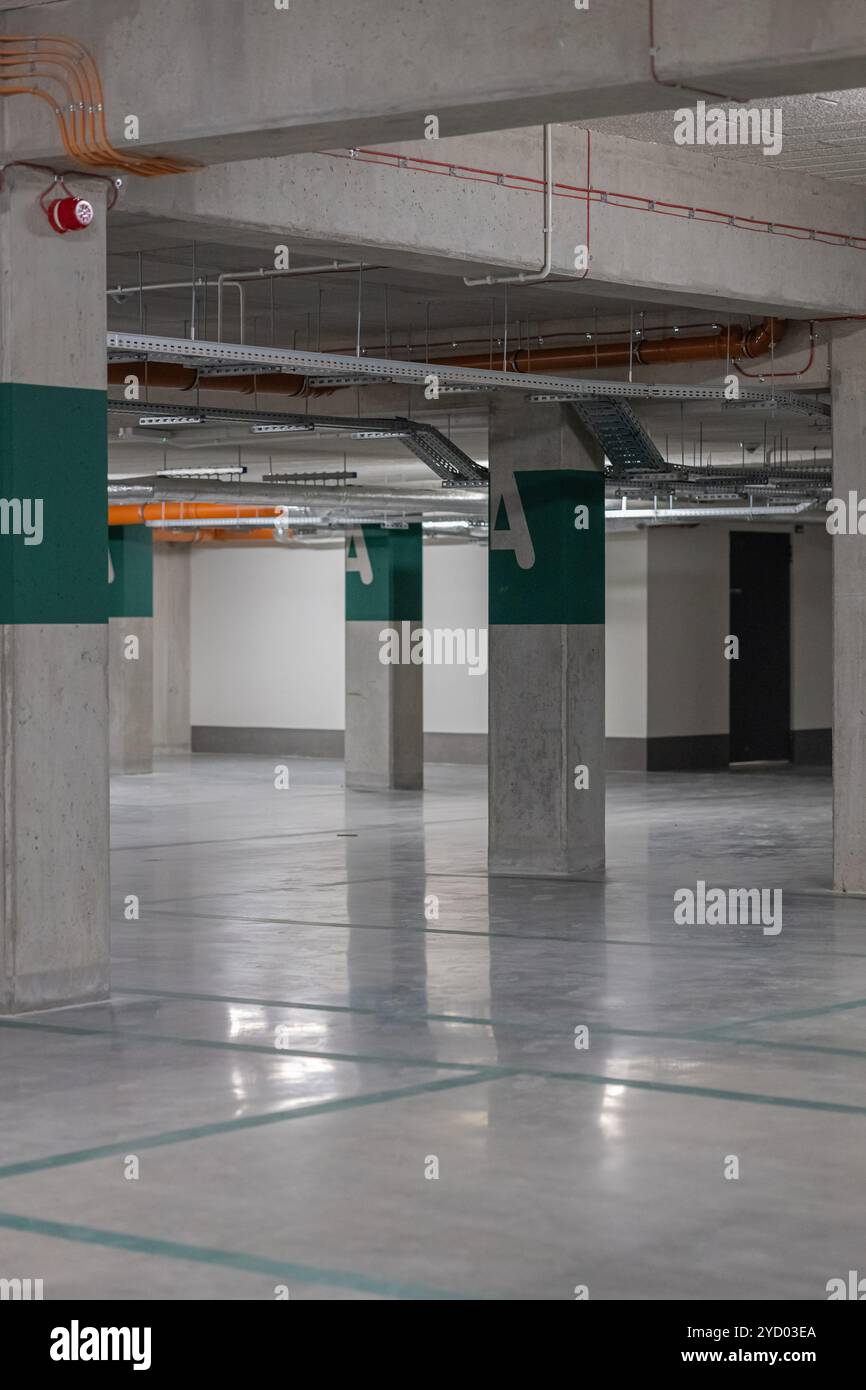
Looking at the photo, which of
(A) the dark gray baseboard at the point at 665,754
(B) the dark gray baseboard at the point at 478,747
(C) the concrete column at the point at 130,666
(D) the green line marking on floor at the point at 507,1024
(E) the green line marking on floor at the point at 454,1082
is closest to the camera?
(E) the green line marking on floor at the point at 454,1082

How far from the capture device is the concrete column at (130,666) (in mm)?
32750

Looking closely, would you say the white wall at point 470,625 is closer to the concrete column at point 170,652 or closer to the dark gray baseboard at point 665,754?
the dark gray baseboard at point 665,754

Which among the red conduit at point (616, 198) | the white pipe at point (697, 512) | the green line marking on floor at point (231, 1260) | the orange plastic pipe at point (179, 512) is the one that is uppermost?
the red conduit at point (616, 198)

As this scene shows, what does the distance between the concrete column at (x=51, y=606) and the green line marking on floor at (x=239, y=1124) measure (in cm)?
271

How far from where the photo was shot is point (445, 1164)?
728 cm

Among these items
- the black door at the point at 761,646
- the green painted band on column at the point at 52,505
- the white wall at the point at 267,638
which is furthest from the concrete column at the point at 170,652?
the green painted band on column at the point at 52,505

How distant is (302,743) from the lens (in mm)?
37438

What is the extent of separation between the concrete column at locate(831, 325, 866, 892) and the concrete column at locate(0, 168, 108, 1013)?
6651 millimetres

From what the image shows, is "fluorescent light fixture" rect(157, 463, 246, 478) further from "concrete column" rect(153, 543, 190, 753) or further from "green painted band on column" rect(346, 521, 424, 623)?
"concrete column" rect(153, 543, 190, 753)

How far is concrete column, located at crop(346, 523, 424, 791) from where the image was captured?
29.5 meters

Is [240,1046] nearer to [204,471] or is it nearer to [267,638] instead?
[204,471]

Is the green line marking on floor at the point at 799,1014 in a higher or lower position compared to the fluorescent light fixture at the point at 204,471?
lower

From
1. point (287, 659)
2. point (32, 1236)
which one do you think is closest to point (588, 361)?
point (32, 1236)

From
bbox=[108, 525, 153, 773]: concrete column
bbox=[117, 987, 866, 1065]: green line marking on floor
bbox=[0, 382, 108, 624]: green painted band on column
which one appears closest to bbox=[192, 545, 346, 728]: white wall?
bbox=[108, 525, 153, 773]: concrete column
